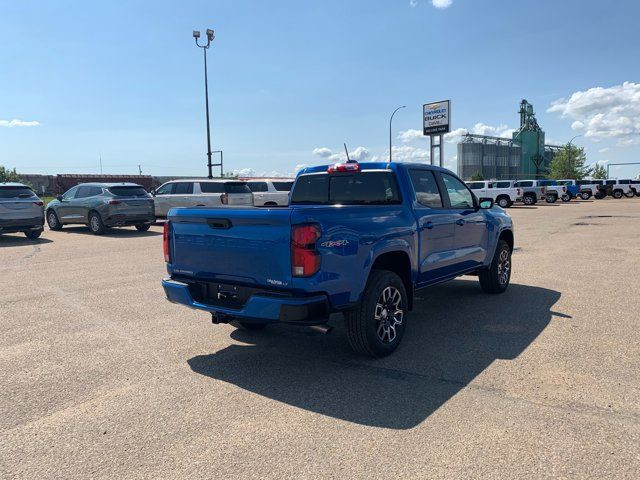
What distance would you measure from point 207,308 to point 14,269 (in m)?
7.07

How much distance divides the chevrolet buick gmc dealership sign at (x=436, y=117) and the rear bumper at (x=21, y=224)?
27.9 meters

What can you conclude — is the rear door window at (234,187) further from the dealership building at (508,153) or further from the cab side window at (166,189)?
the dealership building at (508,153)

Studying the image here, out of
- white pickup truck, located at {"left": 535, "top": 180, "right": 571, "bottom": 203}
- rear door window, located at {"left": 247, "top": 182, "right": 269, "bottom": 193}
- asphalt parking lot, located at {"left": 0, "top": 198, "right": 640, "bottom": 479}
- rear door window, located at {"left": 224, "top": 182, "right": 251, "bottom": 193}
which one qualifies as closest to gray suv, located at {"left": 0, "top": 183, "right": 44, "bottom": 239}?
rear door window, located at {"left": 224, "top": 182, "right": 251, "bottom": 193}

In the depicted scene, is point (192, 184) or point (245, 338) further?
point (192, 184)

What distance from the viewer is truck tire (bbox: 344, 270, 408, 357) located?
14.3 feet

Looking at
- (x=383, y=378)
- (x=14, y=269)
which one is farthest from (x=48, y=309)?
(x=383, y=378)

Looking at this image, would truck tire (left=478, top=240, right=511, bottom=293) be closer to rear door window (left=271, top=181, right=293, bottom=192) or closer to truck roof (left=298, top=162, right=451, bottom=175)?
truck roof (left=298, top=162, right=451, bottom=175)

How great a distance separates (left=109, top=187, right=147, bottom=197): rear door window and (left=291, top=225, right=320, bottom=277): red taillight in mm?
13628

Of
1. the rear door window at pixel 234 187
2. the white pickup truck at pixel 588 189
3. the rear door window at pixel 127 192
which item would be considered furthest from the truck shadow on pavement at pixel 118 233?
the white pickup truck at pixel 588 189

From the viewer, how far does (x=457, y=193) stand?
6320 millimetres

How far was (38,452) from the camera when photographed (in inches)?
120

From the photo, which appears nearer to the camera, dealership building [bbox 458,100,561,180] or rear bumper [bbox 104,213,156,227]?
rear bumper [bbox 104,213,156,227]

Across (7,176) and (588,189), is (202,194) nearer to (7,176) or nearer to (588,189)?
(588,189)

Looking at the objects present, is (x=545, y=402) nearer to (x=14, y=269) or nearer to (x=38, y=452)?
(x=38, y=452)
